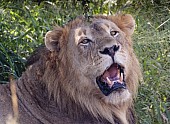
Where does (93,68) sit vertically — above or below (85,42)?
below

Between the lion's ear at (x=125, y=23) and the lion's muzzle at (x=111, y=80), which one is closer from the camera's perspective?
the lion's muzzle at (x=111, y=80)

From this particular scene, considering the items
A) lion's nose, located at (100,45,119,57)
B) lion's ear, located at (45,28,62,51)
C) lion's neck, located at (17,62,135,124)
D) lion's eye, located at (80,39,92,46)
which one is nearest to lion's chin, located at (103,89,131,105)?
lion's neck, located at (17,62,135,124)

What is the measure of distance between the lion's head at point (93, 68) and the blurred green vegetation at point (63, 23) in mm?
495

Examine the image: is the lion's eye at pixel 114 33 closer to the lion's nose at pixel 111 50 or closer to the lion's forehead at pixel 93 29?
the lion's forehead at pixel 93 29

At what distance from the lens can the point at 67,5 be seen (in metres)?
6.83

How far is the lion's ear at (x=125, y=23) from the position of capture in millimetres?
4988

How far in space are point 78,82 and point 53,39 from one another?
1.46ft

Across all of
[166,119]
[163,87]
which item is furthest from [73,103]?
[163,87]

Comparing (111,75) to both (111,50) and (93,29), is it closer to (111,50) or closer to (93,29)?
(111,50)

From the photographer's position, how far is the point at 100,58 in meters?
4.46

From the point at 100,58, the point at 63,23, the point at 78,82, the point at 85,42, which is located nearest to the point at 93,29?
the point at 85,42

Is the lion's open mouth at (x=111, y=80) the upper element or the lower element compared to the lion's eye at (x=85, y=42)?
lower

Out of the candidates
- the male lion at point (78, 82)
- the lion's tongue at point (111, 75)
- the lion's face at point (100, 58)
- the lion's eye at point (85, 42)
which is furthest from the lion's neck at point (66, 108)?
the lion's eye at point (85, 42)

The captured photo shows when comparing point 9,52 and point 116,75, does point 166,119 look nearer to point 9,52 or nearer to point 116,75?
point 116,75
